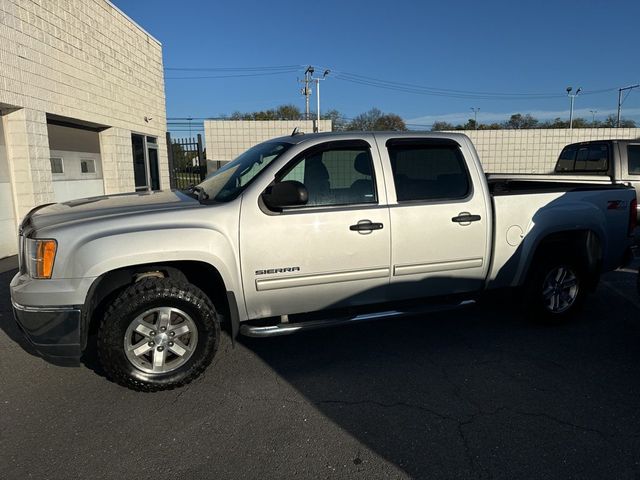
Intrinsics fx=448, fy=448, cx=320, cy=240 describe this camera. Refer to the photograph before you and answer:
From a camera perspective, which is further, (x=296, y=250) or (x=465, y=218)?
(x=465, y=218)

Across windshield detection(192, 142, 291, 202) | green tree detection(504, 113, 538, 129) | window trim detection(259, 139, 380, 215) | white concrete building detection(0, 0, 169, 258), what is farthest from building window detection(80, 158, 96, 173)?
green tree detection(504, 113, 538, 129)

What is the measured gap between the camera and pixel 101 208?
3.52 m

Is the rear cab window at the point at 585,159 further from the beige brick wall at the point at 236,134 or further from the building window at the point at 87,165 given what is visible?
the building window at the point at 87,165

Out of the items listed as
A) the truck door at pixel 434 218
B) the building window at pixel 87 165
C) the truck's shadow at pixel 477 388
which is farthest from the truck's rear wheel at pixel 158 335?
the building window at pixel 87 165

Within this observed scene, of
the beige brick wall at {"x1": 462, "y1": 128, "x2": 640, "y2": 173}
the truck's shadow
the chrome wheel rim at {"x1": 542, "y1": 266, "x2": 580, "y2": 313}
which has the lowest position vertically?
the truck's shadow

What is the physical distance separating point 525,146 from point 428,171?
610 inches

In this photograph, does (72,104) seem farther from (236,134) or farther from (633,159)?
(633,159)

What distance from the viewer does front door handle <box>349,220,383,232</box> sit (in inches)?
142

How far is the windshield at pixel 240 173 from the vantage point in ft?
11.9

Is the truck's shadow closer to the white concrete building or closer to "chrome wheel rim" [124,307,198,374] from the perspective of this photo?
"chrome wheel rim" [124,307,198,374]

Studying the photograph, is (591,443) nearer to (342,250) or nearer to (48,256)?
(342,250)

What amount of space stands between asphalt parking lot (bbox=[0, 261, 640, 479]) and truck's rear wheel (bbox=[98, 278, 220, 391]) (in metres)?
0.17

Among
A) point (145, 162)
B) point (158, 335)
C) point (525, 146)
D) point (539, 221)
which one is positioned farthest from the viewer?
point (525, 146)

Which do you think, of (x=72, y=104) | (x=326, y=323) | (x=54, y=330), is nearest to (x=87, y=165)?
(x=72, y=104)
